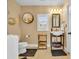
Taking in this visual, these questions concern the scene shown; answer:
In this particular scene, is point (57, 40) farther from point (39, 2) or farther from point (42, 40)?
point (39, 2)

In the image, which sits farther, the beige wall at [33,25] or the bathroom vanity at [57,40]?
the beige wall at [33,25]

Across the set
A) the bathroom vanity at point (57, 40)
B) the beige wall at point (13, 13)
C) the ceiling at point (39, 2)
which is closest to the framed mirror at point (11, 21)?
the beige wall at point (13, 13)

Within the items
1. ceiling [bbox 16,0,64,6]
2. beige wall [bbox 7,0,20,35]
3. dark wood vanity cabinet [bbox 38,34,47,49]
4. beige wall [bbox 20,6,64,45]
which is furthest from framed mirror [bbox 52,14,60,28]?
beige wall [bbox 7,0,20,35]

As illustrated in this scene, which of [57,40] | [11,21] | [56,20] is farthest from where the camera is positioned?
[56,20]

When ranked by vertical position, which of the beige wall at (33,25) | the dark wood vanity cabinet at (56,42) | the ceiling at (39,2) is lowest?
the dark wood vanity cabinet at (56,42)

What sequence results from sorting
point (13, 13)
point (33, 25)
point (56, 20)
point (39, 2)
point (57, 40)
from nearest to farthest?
point (13, 13) → point (39, 2) → point (57, 40) → point (56, 20) → point (33, 25)

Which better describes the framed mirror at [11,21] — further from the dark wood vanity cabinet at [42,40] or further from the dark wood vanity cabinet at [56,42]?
the dark wood vanity cabinet at [56,42]

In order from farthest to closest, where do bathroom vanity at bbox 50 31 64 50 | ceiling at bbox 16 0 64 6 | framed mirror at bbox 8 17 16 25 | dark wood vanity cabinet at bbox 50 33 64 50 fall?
1. ceiling at bbox 16 0 64 6
2. dark wood vanity cabinet at bbox 50 33 64 50
3. bathroom vanity at bbox 50 31 64 50
4. framed mirror at bbox 8 17 16 25

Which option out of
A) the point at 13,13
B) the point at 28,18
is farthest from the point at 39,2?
the point at 13,13

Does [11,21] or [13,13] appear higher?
[13,13]

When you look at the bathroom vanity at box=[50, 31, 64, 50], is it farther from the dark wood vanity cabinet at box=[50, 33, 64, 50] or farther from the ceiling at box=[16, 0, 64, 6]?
the ceiling at box=[16, 0, 64, 6]

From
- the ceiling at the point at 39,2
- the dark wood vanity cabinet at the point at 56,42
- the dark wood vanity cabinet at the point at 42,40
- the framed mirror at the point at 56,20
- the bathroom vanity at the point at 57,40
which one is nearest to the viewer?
the bathroom vanity at the point at 57,40

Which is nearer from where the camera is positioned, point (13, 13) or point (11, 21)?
point (13, 13)

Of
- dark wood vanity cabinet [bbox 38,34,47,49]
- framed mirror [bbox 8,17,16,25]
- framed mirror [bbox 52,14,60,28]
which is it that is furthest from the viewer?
framed mirror [bbox 52,14,60,28]
